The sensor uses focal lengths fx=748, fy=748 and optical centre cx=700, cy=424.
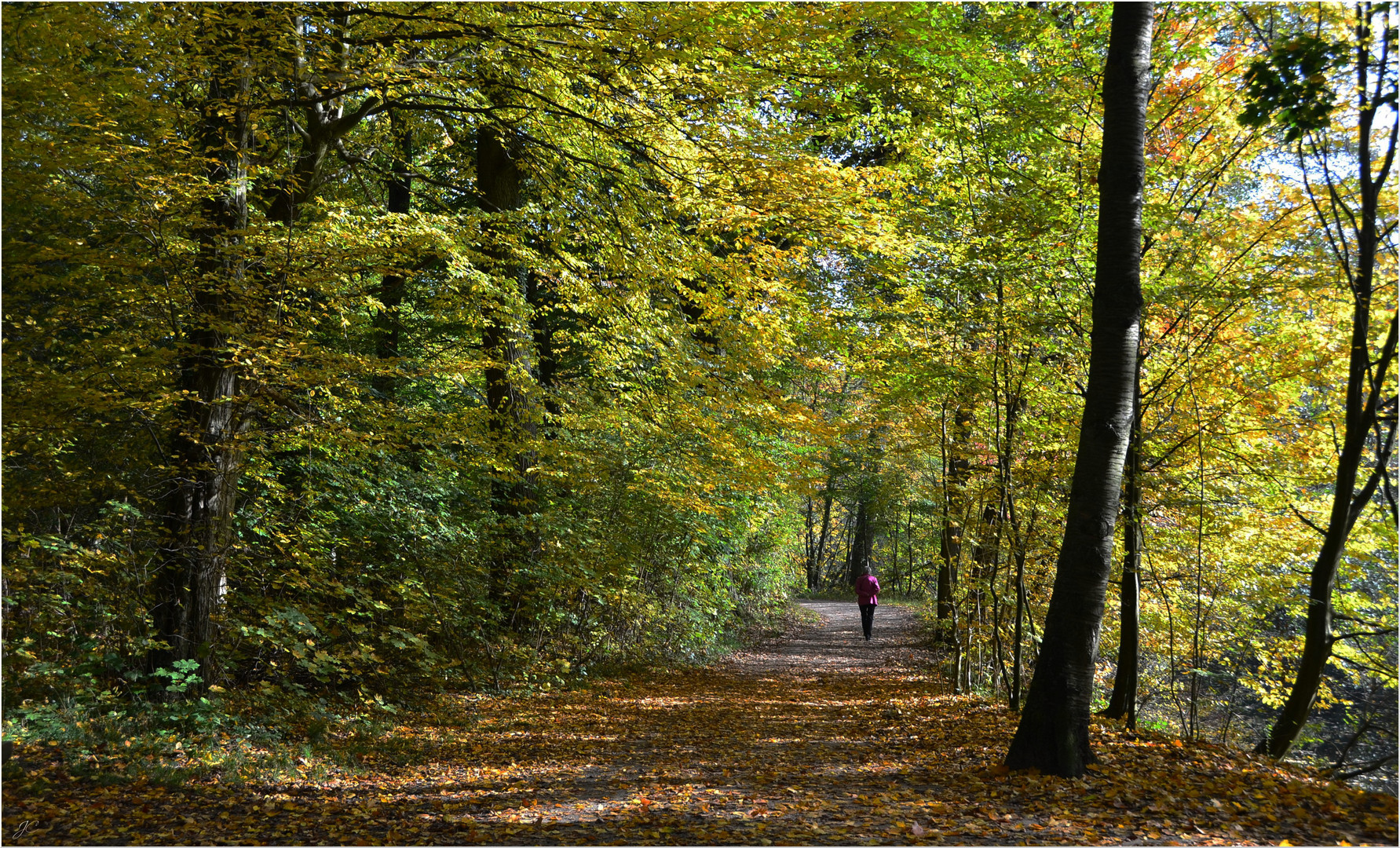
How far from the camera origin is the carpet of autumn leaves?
4082 mm

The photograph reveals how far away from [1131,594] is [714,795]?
12.9ft

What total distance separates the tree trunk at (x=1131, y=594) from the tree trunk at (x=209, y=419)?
7592 mm

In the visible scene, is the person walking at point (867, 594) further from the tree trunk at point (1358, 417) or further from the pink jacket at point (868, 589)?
the tree trunk at point (1358, 417)

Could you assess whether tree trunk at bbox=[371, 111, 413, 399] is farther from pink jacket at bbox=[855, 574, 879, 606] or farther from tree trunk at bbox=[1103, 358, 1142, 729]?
pink jacket at bbox=[855, 574, 879, 606]

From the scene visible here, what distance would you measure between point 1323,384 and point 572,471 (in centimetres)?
816

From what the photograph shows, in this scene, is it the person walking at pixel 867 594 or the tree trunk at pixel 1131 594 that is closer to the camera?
the tree trunk at pixel 1131 594

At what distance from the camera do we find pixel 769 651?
16359 mm

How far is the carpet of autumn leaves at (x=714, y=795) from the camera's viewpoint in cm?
408

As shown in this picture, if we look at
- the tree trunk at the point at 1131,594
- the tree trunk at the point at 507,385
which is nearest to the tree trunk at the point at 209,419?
the tree trunk at the point at 507,385

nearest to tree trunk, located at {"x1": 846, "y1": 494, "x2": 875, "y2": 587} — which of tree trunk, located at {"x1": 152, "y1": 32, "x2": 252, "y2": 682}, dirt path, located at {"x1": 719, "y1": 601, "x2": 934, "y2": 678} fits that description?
dirt path, located at {"x1": 719, "y1": 601, "x2": 934, "y2": 678}

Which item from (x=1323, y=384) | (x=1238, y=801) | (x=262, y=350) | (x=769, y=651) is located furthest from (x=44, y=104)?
(x=769, y=651)

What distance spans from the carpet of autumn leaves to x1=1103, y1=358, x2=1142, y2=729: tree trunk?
1.20 feet

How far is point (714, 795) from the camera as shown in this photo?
5199mm

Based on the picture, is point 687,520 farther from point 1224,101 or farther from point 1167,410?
point 1224,101
